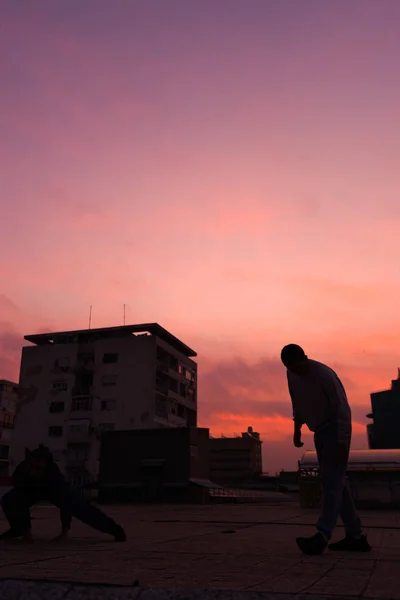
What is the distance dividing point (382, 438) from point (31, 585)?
80.7m

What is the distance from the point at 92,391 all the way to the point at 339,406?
56.0m

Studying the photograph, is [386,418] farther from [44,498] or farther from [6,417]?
[44,498]

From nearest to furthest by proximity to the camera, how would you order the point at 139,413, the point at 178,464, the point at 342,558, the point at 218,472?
the point at 342,558, the point at 178,464, the point at 139,413, the point at 218,472

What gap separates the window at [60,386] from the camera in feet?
192

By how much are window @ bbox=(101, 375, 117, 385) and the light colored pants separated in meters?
54.9

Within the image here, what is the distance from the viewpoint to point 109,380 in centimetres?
5775

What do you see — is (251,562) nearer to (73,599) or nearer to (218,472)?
(73,599)

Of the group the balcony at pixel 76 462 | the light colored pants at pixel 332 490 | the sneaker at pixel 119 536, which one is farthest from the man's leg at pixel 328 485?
the balcony at pixel 76 462

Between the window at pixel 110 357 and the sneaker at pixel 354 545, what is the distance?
5580cm

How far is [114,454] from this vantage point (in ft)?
111

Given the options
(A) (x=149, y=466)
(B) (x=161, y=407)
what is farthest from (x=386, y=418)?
(A) (x=149, y=466)

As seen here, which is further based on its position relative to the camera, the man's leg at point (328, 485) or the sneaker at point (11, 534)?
the sneaker at point (11, 534)

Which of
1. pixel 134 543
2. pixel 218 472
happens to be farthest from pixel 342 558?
pixel 218 472

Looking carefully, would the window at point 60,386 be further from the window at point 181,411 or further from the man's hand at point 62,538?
the man's hand at point 62,538
